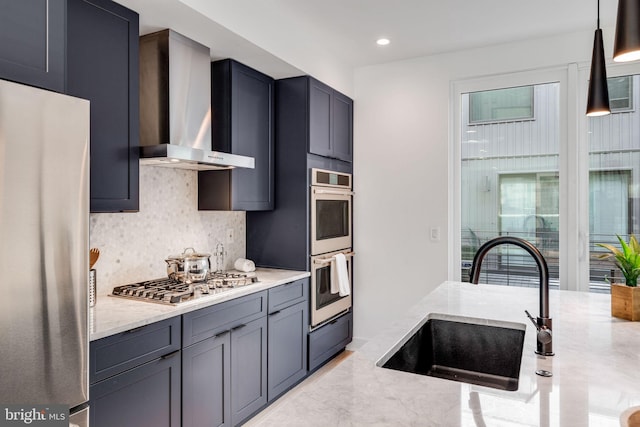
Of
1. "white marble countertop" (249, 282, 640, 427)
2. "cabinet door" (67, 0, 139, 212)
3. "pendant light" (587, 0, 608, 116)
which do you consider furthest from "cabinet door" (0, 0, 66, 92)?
"pendant light" (587, 0, 608, 116)

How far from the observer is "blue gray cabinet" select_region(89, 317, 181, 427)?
168 centimetres

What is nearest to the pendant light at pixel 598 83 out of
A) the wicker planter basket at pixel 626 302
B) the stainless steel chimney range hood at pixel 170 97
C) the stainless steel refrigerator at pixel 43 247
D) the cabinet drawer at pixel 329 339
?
the wicker planter basket at pixel 626 302

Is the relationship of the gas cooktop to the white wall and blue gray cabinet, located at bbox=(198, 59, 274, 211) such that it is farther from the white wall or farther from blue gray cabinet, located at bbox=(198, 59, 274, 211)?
the white wall

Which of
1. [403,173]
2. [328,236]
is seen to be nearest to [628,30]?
[328,236]

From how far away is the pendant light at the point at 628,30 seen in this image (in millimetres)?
973

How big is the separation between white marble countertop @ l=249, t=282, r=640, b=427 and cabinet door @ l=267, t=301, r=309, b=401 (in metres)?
1.47

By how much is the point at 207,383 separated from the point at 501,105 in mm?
3127

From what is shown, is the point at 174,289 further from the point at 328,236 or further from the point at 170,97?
the point at 328,236

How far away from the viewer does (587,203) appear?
3283 millimetres

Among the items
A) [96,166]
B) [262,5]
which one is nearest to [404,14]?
[262,5]

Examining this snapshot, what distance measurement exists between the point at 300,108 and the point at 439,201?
147 centimetres

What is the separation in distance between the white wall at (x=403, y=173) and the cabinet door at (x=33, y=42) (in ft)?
9.48

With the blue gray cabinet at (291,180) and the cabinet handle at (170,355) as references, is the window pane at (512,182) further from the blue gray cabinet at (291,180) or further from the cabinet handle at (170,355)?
the cabinet handle at (170,355)

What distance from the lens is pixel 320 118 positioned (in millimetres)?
3430
